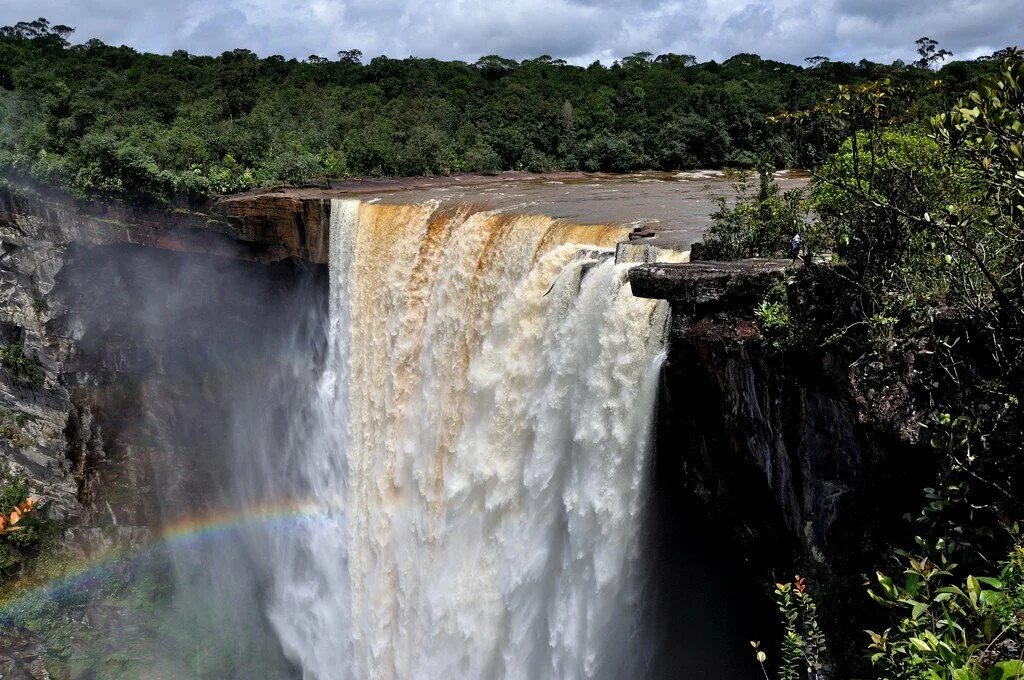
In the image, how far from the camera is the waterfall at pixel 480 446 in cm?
919

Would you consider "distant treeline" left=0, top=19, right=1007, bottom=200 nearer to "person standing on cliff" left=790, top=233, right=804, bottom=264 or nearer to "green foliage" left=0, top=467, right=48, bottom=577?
"green foliage" left=0, top=467, right=48, bottom=577

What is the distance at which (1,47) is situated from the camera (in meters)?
31.2

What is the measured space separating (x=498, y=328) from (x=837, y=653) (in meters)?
5.76

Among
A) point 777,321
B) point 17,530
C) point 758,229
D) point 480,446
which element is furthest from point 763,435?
point 17,530

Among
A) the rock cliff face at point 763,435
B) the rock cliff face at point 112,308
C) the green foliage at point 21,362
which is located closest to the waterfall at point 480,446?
the rock cliff face at point 763,435

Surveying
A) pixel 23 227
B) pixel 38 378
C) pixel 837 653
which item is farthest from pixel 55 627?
pixel 837 653

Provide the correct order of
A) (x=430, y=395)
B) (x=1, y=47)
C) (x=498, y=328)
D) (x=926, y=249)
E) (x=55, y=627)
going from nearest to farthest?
(x=926, y=249), (x=498, y=328), (x=430, y=395), (x=55, y=627), (x=1, y=47)

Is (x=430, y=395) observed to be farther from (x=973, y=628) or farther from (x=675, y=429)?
(x=973, y=628)

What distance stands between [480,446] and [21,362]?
1546 cm

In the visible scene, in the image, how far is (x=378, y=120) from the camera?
26312mm

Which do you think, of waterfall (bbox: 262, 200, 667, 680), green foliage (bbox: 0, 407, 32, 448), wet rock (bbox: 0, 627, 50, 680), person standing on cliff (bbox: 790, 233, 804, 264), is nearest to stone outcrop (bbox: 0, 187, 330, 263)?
waterfall (bbox: 262, 200, 667, 680)

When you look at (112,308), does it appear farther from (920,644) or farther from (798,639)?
(920,644)

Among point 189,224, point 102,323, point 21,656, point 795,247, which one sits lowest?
point 21,656

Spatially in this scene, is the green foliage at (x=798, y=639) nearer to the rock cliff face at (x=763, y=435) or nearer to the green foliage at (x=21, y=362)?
the rock cliff face at (x=763, y=435)
